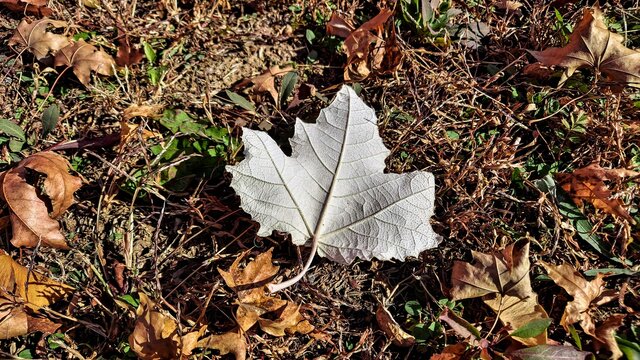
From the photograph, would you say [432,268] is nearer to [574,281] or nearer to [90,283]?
[574,281]

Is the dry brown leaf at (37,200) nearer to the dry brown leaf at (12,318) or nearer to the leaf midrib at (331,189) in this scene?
the dry brown leaf at (12,318)

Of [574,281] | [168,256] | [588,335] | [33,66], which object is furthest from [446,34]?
[33,66]

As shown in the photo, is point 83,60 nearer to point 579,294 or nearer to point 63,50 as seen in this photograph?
point 63,50

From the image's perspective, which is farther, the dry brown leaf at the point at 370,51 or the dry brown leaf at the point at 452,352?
the dry brown leaf at the point at 370,51

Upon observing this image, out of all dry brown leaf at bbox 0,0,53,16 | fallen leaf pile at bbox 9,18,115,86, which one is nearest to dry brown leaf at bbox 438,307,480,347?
fallen leaf pile at bbox 9,18,115,86

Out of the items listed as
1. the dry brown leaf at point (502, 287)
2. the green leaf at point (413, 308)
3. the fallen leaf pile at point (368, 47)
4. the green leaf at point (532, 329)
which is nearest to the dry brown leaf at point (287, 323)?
the green leaf at point (413, 308)

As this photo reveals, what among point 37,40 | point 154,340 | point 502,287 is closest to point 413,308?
point 502,287
